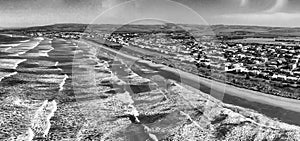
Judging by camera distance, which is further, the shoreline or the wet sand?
the shoreline

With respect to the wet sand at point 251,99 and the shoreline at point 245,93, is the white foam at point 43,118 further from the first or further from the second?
the shoreline at point 245,93

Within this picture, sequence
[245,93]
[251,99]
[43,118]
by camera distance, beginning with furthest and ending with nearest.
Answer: [245,93], [251,99], [43,118]

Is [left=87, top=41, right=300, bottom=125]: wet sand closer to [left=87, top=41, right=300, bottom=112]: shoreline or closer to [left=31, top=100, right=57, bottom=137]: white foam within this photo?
[left=87, top=41, right=300, bottom=112]: shoreline

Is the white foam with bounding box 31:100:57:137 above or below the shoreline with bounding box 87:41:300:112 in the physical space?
above

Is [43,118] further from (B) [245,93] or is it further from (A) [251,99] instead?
(B) [245,93]

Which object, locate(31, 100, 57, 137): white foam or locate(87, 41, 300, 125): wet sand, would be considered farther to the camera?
locate(87, 41, 300, 125): wet sand

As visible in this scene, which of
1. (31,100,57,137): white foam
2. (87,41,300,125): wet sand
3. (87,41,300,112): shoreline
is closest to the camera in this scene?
(31,100,57,137): white foam

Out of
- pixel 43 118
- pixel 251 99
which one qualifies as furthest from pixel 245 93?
pixel 43 118

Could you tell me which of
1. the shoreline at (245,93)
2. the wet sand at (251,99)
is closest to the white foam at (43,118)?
the wet sand at (251,99)

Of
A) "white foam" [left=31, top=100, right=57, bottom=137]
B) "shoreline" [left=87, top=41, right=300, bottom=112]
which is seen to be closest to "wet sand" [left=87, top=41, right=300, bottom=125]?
"shoreline" [left=87, top=41, right=300, bottom=112]

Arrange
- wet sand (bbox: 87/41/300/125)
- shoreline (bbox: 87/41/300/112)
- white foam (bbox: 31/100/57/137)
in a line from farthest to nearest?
1. shoreline (bbox: 87/41/300/112)
2. wet sand (bbox: 87/41/300/125)
3. white foam (bbox: 31/100/57/137)

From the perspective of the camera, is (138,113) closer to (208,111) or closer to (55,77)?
(208,111)
